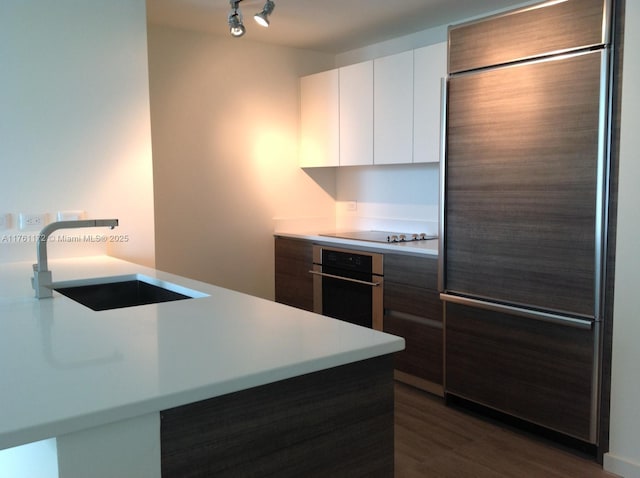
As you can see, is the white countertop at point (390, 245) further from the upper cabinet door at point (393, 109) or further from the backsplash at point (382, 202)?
the upper cabinet door at point (393, 109)

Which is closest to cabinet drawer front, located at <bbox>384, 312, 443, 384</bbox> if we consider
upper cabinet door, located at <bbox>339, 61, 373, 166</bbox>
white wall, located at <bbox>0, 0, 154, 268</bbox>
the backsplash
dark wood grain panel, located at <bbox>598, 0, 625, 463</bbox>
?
the backsplash

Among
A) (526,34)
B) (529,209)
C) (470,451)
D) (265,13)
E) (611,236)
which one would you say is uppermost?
(265,13)

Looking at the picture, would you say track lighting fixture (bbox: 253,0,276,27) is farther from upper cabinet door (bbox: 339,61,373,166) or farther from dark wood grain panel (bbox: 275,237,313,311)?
dark wood grain panel (bbox: 275,237,313,311)

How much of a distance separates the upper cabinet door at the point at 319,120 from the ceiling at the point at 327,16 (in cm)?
32

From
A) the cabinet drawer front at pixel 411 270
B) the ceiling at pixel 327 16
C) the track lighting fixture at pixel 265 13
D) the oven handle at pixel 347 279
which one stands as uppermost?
the ceiling at pixel 327 16

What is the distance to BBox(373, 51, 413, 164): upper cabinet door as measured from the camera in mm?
3695

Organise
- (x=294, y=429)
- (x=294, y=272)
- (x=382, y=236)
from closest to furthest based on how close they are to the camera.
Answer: (x=294, y=429) → (x=382, y=236) → (x=294, y=272)

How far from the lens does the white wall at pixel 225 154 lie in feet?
13.0

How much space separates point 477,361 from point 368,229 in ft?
5.75

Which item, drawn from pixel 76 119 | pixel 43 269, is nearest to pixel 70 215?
pixel 76 119

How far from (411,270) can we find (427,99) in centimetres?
107

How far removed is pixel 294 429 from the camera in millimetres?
1331

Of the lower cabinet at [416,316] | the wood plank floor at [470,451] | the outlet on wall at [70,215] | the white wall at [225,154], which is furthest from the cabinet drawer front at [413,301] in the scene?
the outlet on wall at [70,215]

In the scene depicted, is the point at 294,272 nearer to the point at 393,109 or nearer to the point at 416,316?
the point at 416,316
